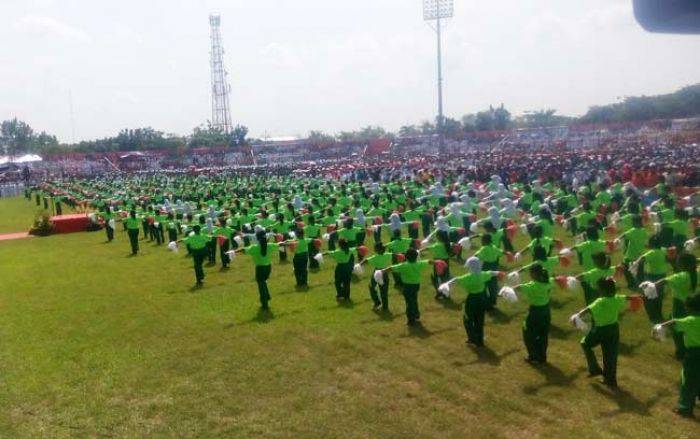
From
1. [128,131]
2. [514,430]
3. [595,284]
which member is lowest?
[514,430]

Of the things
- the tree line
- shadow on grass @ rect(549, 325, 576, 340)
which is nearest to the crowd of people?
shadow on grass @ rect(549, 325, 576, 340)

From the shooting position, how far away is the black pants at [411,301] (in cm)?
1162

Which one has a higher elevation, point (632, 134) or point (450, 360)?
point (632, 134)

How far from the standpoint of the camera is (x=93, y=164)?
2446 inches

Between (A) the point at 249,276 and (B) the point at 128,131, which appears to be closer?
(A) the point at 249,276

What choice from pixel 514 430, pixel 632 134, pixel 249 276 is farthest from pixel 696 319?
pixel 632 134

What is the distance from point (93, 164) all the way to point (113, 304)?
169 feet

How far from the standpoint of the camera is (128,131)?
8225 cm

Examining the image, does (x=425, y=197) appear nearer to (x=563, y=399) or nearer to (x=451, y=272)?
(x=451, y=272)

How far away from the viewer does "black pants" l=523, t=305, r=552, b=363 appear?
9531mm

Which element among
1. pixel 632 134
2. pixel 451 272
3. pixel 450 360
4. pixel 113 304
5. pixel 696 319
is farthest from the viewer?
pixel 632 134

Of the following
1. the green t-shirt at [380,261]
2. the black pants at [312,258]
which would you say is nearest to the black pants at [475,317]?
the green t-shirt at [380,261]

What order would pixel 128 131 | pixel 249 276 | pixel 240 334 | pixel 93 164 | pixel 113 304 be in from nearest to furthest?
pixel 240 334, pixel 113 304, pixel 249 276, pixel 93 164, pixel 128 131

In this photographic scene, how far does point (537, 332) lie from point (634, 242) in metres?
4.71
